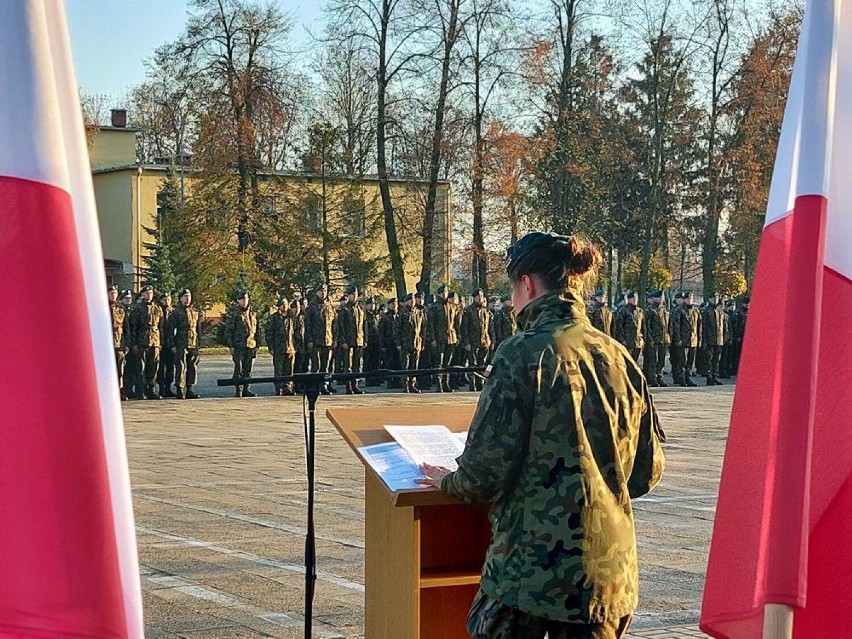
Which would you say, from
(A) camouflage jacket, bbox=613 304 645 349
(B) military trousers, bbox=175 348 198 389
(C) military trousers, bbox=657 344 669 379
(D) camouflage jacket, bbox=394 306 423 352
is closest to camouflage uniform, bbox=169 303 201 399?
(B) military trousers, bbox=175 348 198 389

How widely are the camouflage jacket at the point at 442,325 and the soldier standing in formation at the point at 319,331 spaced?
7.99ft

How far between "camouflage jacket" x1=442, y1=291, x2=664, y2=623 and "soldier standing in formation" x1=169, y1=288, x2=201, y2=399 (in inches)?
763

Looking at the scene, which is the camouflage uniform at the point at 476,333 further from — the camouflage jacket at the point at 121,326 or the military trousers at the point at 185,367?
the camouflage jacket at the point at 121,326

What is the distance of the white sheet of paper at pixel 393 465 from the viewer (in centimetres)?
374

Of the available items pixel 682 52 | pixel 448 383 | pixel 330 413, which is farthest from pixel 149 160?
pixel 330 413

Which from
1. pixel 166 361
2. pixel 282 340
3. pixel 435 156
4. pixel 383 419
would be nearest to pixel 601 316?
pixel 282 340

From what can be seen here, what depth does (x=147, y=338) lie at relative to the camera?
2180 centimetres

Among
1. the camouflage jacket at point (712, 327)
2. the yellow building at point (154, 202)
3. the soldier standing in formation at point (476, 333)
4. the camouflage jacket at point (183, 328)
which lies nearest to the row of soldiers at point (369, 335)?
the soldier standing in formation at point (476, 333)

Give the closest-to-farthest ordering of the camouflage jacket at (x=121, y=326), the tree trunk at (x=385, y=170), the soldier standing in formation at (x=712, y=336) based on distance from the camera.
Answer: the camouflage jacket at (x=121, y=326)
the soldier standing in formation at (x=712, y=336)
the tree trunk at (x=385, y=170)

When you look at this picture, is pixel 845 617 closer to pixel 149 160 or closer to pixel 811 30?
pixel 811 30

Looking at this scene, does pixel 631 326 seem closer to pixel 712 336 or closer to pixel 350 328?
pixel 712 336

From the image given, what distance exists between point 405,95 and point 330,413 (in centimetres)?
3362

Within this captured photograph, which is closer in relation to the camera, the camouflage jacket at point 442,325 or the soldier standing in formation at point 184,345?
the soldier standing in formation at point 184,345

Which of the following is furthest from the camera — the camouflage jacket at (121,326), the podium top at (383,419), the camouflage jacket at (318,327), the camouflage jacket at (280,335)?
the camouflage jacket at (318,327)
